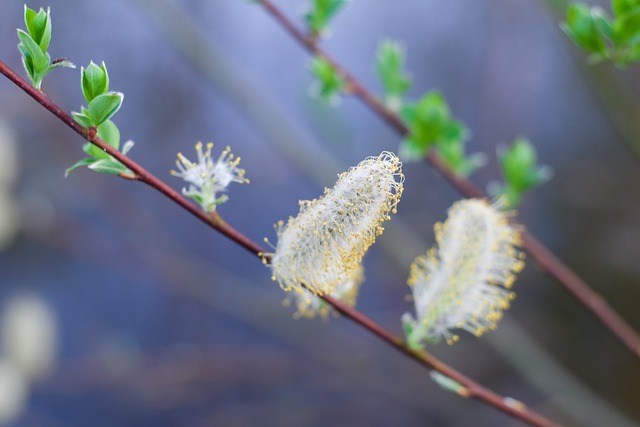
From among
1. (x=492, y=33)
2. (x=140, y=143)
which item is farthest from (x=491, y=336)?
(x=140, y=143)

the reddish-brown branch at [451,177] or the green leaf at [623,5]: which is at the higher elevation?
the green leaf at [623,5]

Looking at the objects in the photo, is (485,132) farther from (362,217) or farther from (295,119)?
(362,217)

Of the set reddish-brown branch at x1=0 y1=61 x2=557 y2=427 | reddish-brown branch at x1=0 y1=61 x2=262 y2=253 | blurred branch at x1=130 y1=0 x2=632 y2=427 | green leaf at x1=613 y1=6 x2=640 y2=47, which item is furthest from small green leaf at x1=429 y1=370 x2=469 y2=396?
blurred branch at x1=130 y1=0 x2=632 y2=427

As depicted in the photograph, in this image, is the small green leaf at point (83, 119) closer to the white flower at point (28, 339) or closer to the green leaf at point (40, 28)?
the green leaf at point (40, 28)

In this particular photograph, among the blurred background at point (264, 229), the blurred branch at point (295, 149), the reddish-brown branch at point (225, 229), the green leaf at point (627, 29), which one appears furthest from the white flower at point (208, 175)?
the blurred background at point (264, 229)

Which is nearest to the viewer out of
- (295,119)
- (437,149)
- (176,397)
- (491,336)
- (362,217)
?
(362,217)

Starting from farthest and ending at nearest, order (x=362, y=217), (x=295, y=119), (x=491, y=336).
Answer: (x=295, y=119)
(x=491, y=336)
(x=362, y=217)

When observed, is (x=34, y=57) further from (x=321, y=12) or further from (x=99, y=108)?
(x=321, y=12)
